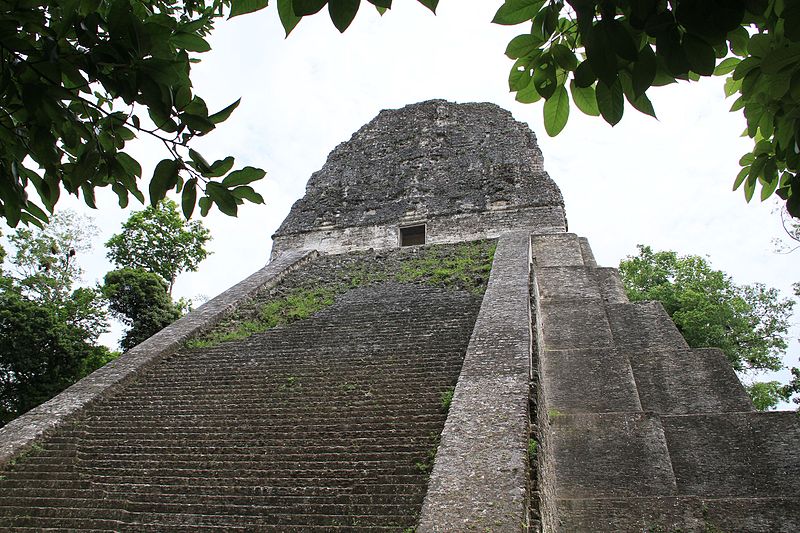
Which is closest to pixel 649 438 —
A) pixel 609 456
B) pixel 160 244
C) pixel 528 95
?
pixel 609 456

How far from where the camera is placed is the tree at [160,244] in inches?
727

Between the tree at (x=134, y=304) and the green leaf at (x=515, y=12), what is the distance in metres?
13.8

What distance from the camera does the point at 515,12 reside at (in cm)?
144

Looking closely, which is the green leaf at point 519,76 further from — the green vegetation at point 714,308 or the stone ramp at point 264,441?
the green vegetation at point 714,308

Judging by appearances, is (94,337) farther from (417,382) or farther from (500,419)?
(500,419)

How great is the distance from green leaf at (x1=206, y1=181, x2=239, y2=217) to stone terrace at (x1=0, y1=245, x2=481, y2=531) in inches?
122

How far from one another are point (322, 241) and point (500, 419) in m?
10.1

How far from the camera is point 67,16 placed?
4.93 ft

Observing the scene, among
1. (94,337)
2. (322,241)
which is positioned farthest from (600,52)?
(94,337)

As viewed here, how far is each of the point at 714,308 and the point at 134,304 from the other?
15.4 metres

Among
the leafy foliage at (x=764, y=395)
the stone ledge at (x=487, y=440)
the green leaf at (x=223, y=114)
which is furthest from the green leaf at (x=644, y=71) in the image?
the leafy foliage at (x=764, y=395)

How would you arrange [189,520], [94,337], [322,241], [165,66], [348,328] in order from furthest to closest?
1. [322,241]
2. [94,337]
3. [348,328]
4. [189,520]
5. [165,66]

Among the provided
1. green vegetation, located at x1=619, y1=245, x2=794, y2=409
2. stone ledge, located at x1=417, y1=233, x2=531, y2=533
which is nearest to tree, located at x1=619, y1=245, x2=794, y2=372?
green vegetation, located at x1=619, y1=245, x2=794, y2=409

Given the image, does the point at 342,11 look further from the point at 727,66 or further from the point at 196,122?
the point at 727,66
